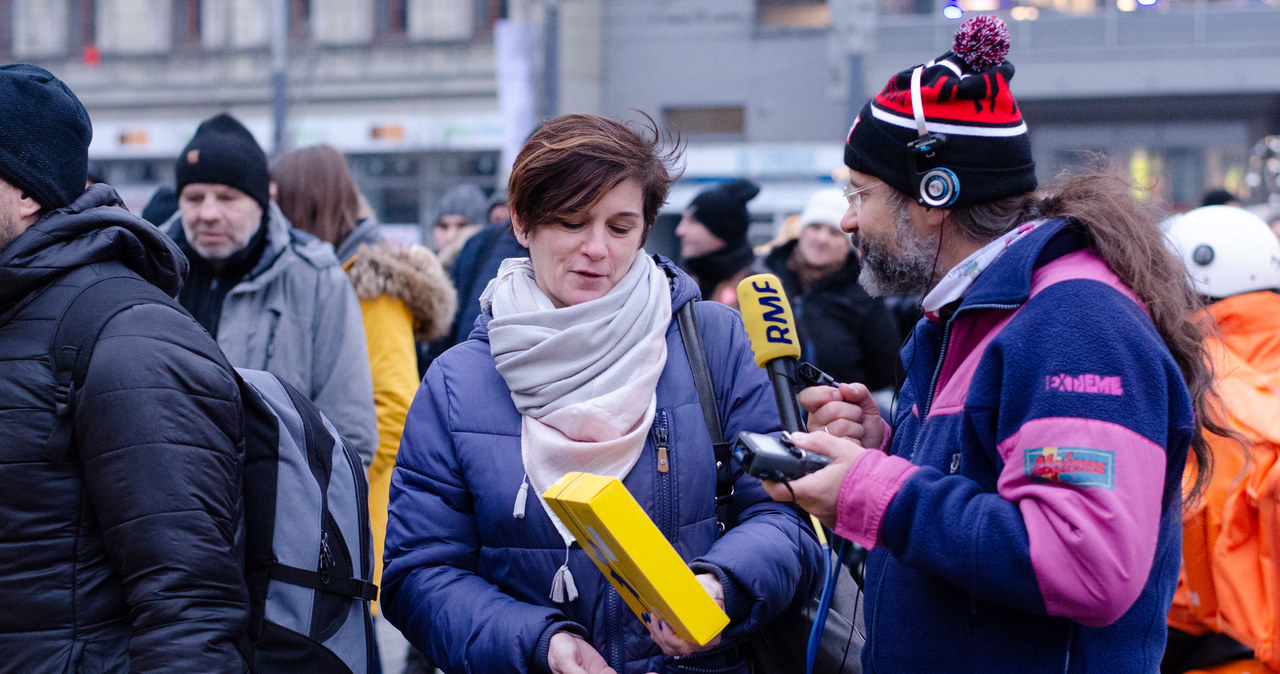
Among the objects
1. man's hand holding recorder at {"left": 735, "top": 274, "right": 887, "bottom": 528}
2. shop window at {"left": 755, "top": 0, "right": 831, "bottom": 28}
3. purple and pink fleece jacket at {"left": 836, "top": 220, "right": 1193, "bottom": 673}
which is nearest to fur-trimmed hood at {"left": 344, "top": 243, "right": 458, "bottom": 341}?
man's hand holding recorder at {"left": 735, "top": 274, "right": 887, "bottom": 528}

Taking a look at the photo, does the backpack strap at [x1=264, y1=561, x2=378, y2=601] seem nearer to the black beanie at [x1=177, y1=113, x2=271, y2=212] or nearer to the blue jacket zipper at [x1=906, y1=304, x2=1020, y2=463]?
the blue jacket zipper at [x1=906, y1=304, x2=1020, y2=463]

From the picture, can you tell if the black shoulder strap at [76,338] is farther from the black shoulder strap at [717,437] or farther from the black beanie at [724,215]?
the black beanie at [724,215]

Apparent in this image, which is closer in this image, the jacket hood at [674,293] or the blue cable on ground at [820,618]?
the blue cable on ground at [820,618]

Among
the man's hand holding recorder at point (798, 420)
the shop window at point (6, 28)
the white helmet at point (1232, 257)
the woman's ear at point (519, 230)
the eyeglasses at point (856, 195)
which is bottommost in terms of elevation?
the man's hand holding recorder at point (798, 420)

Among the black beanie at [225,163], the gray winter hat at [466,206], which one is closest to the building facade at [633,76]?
the gray winter hat at [466,206]

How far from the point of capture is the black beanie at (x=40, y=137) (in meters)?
2.15

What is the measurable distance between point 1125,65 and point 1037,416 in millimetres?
21690

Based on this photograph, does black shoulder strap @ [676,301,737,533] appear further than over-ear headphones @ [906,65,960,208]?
Yes

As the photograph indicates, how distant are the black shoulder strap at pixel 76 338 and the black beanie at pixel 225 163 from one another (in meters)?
1.99

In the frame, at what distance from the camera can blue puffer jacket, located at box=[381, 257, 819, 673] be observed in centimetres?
217

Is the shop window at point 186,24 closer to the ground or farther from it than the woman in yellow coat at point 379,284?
farther from it

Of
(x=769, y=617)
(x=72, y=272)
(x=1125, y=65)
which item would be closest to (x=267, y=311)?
(x=72, y=272)

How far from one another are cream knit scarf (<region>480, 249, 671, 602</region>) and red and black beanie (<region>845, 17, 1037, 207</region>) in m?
0.60

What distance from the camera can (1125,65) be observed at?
21.1 metres
